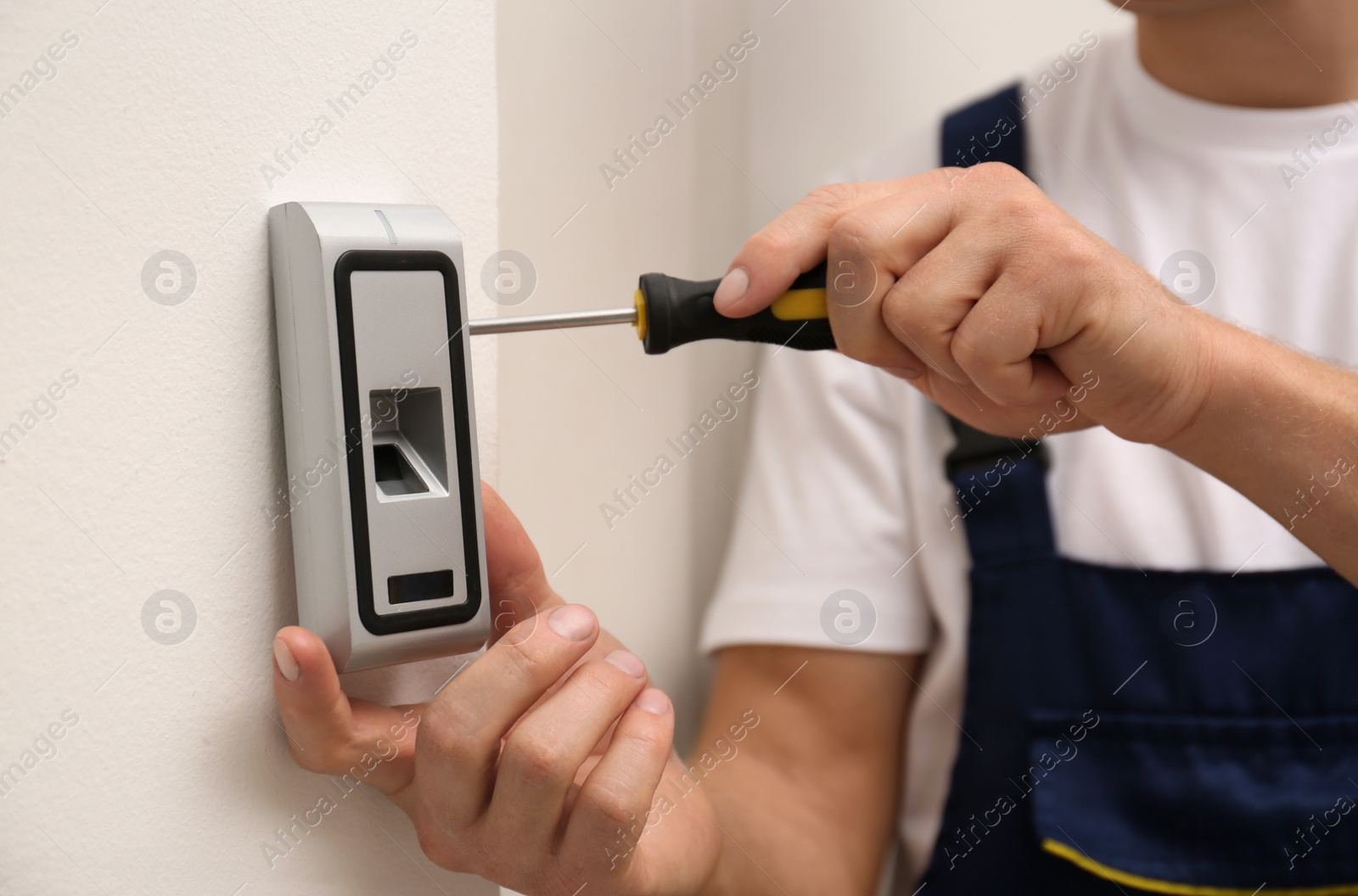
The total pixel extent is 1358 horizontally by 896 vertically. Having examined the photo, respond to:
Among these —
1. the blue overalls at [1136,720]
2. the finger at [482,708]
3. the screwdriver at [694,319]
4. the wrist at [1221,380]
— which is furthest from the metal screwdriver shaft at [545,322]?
the blue overalls at [1136,720]

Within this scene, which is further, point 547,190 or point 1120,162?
point 1120,162

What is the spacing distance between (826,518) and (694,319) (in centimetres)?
41

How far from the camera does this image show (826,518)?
776 millimetres

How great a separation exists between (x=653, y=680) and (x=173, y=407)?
0.49 metres

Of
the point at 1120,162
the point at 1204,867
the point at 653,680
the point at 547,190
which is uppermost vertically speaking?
the point at 547,190

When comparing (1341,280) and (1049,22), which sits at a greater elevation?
(1049,22)

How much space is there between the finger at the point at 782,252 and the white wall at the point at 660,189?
162 millimetres

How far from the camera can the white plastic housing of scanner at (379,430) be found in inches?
11.7

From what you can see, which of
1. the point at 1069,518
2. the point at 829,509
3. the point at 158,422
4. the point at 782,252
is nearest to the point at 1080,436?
the point at 1069,518

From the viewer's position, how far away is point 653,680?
720 millimetres

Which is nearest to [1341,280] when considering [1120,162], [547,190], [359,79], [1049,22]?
[1120,162]

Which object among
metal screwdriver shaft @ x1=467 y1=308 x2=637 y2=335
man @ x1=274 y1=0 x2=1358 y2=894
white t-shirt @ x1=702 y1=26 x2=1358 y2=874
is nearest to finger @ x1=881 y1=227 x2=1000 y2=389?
man @ x1=274 y1=0 x2=1358 y2=894

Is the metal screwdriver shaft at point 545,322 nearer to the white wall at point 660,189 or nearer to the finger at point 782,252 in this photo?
the finger at point 782,252

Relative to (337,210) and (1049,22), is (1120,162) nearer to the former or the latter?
(1049,22)
